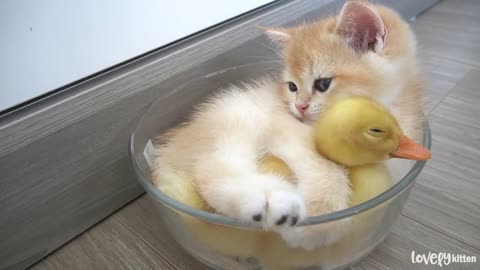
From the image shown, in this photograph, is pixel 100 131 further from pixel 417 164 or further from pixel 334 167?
pixel 417 164

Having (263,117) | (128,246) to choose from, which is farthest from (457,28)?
(128,246)

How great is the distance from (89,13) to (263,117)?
1.05 ft

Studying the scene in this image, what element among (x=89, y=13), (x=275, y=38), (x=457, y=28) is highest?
(x=89, y=13)

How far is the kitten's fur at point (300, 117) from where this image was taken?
1.64 feet

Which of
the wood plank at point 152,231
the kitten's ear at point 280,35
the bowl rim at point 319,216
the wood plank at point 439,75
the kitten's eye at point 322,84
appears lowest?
the wood plank at point 439,75

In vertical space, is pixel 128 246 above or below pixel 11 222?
below

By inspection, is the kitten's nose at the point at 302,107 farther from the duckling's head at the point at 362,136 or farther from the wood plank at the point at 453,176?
the wood plank at the point at 453,176

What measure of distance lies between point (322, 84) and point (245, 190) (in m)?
0.23

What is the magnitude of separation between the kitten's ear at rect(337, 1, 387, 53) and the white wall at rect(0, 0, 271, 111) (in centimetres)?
30

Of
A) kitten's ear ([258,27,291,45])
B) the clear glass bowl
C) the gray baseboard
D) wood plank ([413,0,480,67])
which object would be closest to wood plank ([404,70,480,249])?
the clear glass bowl

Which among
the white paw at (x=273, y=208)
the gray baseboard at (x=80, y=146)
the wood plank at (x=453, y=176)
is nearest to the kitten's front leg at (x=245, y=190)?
the white paw at (x=273, y=208)

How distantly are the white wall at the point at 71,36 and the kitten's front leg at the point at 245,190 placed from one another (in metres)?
0.25

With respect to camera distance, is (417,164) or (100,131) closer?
(417,164)

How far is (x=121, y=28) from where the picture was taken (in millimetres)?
623
